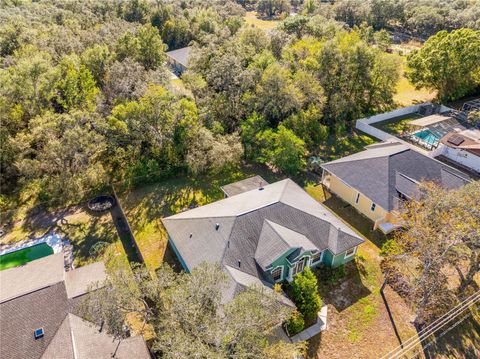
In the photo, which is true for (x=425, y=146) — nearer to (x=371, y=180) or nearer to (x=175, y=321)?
(x=371, y=180)

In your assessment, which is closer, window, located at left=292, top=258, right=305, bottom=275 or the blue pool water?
window, located at left=292, top=258, right=305, bottom=275

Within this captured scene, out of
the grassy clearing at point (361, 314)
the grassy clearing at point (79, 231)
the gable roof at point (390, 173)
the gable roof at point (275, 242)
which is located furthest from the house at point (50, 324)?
the gable roof at point (390, 173)

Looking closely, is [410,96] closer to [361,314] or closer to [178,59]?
[178,59]

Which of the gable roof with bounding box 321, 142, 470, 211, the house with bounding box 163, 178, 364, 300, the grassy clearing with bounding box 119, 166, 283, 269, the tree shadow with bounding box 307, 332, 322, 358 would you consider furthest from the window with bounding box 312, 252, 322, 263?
the grassy clearing with bounding box 119, 166, 283, 269

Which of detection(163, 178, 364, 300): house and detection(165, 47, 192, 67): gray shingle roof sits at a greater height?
detection(165, 47, 192, 67): gray shingle roof

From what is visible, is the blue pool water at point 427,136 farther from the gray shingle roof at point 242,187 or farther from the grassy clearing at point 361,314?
the gray shingle roof at point 242,187

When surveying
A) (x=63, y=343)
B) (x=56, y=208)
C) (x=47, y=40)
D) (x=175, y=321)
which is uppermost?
(x=47, y=40)

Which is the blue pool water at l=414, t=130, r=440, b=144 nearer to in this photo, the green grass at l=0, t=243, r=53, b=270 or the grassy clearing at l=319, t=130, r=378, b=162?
the grassy clearing at l=319, t=130, r=378, b=162

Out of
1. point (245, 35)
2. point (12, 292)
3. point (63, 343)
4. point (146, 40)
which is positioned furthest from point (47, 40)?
point (63, 343)
